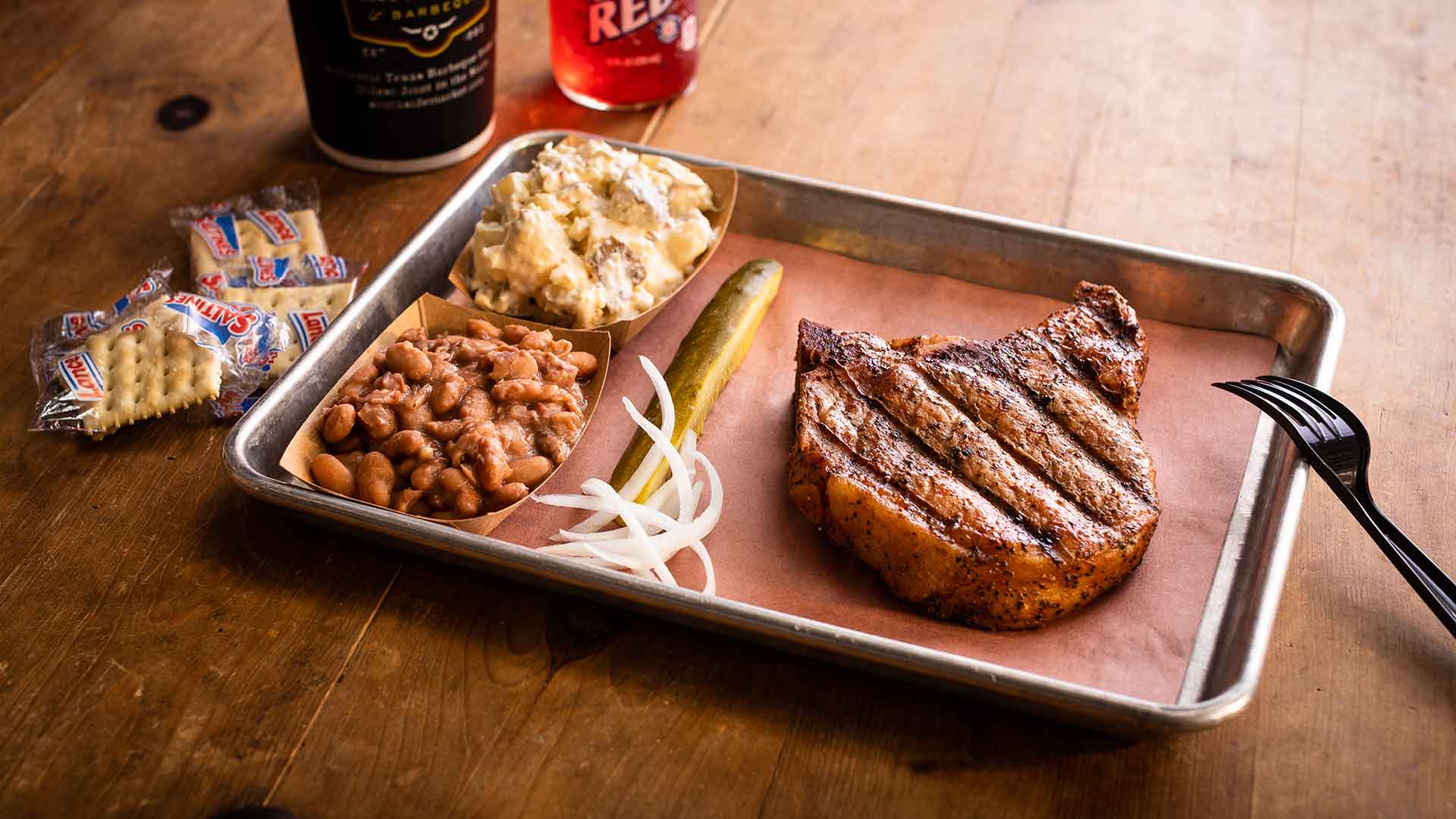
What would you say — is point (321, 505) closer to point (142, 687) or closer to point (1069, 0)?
point (142, 687)

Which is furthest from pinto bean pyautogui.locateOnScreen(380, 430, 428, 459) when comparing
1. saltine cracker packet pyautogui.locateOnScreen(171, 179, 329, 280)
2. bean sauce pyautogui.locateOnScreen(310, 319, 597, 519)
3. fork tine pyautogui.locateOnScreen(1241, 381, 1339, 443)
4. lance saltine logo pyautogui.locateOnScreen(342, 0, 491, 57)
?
fork tine pyautogui.locateOnScreen(1241, 381, 1339, 443)

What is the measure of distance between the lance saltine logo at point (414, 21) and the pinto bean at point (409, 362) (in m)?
0.86

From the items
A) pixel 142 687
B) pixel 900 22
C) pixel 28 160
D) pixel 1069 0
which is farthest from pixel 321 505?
pixel 1069 0

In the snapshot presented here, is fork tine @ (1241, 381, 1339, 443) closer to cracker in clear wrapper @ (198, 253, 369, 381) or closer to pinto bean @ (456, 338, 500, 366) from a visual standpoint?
pinto bean @ (456, 338, 500, 366)

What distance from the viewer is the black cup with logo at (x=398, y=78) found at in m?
2.72

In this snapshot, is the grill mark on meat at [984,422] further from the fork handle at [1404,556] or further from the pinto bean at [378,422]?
the pinto bean at [378,422]

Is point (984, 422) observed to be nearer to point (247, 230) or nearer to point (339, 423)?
point (339, 423)

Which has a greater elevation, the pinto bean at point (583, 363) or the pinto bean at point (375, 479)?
the pinto bean at point (375, 479)

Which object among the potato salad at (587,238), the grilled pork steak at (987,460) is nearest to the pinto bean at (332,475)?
the potato salad at (587,238)

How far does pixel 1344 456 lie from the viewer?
2.14 metres

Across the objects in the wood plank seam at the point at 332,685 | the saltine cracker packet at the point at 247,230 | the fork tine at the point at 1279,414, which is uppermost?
the fork tine at the point at 1279,414

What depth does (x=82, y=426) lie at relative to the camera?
2.32 meters

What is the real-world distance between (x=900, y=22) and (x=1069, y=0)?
594mm

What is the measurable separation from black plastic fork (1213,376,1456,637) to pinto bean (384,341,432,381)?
1.50 m
